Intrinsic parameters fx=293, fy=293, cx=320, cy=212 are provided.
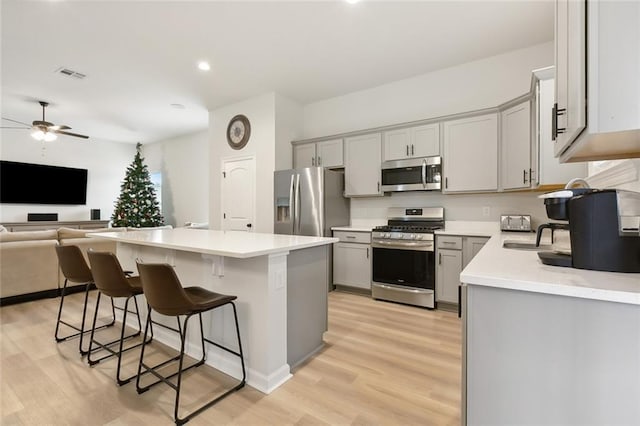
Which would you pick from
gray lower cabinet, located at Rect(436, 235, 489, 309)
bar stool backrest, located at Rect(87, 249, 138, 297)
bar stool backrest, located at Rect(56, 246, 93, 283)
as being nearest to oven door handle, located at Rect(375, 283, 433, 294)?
gray lower cabinet, located at Rect(436, 235, 489, 309)

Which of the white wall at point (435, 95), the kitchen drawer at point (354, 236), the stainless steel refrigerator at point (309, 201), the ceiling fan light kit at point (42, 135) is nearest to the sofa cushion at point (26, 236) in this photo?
the ceiling fan light kit at point (42, 135)

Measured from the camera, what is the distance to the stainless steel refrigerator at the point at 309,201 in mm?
4078

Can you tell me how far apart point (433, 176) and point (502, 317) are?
289 cm

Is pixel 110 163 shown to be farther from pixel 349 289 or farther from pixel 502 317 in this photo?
pixel 502 317

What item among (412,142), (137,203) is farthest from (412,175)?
(137,203)

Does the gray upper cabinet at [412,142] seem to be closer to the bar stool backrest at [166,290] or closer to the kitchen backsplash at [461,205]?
the kitchen backsplash at [461,205]

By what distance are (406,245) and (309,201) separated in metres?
1.46

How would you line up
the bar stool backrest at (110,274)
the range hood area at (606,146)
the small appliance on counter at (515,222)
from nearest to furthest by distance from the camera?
the range hood area at (606,146), the bar stool backrest at (110,274), the small appliance on counter at (515,222)

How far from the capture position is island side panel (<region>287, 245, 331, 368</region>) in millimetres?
2123

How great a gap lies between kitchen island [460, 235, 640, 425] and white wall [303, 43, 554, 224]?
108 inches

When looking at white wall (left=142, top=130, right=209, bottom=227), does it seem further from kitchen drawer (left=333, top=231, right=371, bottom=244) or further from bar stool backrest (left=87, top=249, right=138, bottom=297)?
bar stool backrest (left=87, top=249, right=138, bottom=297)

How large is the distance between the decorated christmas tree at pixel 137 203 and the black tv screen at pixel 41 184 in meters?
1.12

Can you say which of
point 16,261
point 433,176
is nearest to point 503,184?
point 433,176

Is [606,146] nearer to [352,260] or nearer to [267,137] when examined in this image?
[352,260]
